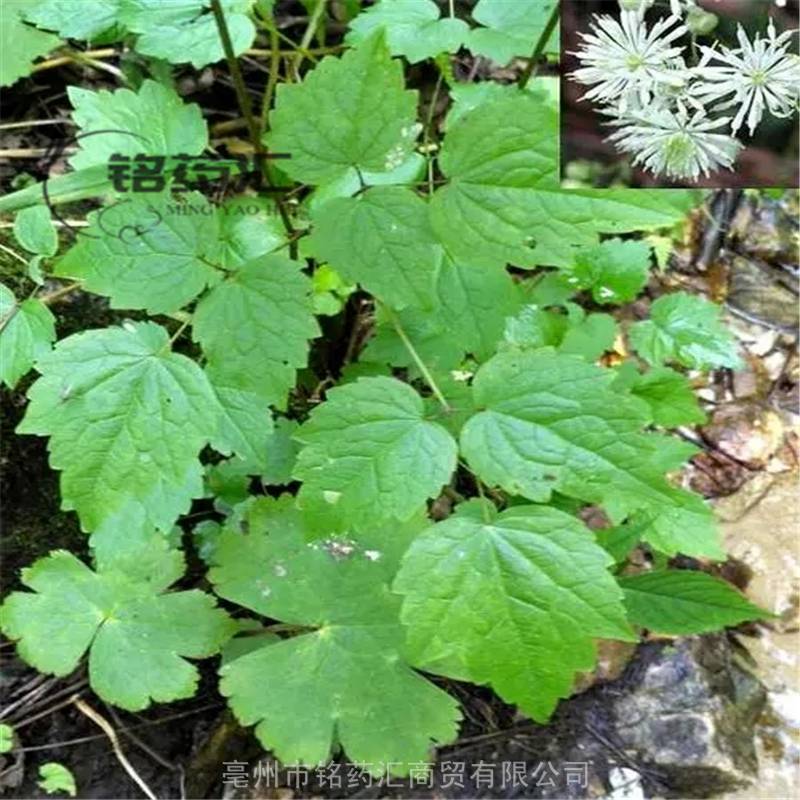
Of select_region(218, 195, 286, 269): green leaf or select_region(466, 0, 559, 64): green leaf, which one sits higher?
select_region(466, 0, 559, 64): green leaf

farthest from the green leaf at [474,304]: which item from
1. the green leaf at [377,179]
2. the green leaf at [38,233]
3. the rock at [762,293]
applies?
the rock at [762,293]

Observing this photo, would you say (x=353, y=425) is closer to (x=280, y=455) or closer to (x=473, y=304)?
(x=473, y=304)

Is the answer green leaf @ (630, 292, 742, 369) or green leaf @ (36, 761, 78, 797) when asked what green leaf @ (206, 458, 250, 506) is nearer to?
green leaf @ (36, 761, 78, 797)

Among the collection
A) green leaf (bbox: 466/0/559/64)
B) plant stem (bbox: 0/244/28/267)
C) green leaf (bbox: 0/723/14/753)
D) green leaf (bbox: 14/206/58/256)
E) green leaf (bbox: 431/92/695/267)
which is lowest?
green leaf (bbox: 0/723/14/753)

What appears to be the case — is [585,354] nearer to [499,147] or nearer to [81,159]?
[499,147]

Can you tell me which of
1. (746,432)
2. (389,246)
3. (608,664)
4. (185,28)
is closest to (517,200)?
(389,246)

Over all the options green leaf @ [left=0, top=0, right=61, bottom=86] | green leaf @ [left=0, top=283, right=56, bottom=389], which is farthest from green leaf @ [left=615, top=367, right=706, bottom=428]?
green leaf @ [left=0, top=0, right=61, bottom=86]
